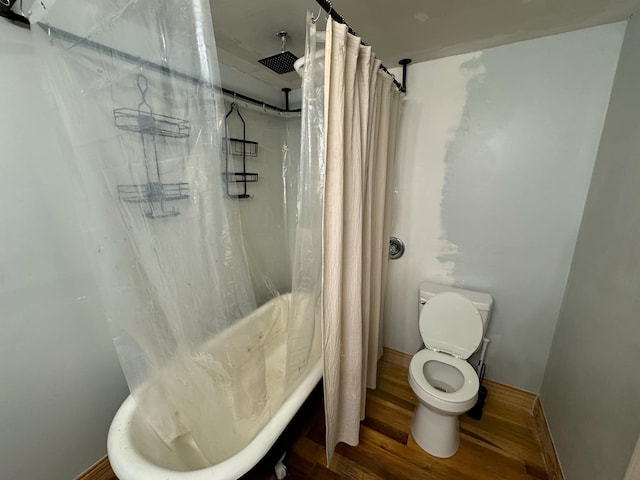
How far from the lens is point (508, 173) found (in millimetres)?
1555

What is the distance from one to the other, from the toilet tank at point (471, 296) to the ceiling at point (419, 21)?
1490 millimetres

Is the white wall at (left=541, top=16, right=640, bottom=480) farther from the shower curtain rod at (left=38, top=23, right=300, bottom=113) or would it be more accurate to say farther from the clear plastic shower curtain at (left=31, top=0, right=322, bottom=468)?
the shower curtain rod at (left=38, top=23, right=300, bottom=113)

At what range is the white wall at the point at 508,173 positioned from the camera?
1364mm

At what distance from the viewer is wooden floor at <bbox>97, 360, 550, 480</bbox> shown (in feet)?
4.38

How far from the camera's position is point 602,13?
1162mm

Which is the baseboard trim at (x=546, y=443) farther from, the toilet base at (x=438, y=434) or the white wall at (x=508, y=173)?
the toilet base at (x=438, y=434)

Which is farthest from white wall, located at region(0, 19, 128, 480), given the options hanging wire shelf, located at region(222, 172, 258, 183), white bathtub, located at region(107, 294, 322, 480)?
hanging wire shelf, located at region(222, 172, 258, 183)

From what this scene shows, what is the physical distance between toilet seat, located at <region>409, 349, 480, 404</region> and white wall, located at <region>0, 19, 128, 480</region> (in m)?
1.64

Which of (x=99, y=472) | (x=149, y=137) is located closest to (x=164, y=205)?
(x=149, y=137)

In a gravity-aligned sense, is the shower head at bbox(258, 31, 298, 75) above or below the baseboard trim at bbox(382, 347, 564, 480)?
above

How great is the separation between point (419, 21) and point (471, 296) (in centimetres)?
159

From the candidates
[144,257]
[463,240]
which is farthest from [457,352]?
[144,257]

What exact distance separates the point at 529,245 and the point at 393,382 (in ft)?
4.45

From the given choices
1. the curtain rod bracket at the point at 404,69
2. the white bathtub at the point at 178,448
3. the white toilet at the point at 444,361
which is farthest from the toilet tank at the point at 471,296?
the curtain rod bracket at the point at 404,69
